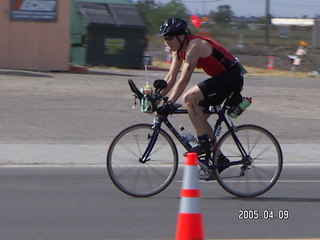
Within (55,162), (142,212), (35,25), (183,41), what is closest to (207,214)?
(142,212)

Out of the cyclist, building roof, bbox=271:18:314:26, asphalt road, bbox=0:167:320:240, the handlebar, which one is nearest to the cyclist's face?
the cyclist

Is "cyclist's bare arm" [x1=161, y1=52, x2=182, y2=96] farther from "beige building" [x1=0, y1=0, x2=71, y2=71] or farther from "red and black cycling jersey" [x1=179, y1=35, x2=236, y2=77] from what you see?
"beige building" [x1=0, y1=0, x2=71, y2=71]

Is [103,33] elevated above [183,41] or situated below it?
below

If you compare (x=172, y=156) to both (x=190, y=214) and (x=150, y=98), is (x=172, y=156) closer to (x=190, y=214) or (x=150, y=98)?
(x=150, y=98)

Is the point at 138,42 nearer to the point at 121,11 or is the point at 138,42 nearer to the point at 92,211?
the point at 121,11

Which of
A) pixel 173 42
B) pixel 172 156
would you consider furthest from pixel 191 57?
pixel 172 156

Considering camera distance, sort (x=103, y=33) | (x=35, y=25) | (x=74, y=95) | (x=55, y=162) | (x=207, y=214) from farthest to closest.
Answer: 1. (x=103, y=33)
2. (x=35, y=25)
3. (x=74, y=95)
4. (x=55, y=162)
5. (x=207, y=214)

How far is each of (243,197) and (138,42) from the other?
887 inches

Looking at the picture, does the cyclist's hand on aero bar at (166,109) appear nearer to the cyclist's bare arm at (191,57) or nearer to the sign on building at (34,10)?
the cyclist's bare arm at (191,57)

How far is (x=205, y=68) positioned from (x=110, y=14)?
880 inches

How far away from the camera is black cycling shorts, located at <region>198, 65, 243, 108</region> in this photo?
28.1 feet

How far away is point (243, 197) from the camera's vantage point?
352 inches

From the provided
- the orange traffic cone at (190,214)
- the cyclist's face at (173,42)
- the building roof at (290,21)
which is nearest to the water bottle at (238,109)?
the cyclist's face at (173,42)

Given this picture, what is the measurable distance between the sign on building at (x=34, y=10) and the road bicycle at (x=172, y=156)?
717 inches
